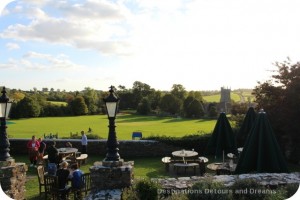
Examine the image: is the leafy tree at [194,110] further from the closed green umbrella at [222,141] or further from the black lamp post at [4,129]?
the black lamp post at [4,129]

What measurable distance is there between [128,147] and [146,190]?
11.3 m

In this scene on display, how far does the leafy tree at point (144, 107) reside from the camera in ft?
172

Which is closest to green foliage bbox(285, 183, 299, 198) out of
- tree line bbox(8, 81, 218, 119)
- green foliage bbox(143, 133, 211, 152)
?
green foliage bbox(143, 133, 211, 152)

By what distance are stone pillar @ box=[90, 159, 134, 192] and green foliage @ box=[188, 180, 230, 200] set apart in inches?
64.3

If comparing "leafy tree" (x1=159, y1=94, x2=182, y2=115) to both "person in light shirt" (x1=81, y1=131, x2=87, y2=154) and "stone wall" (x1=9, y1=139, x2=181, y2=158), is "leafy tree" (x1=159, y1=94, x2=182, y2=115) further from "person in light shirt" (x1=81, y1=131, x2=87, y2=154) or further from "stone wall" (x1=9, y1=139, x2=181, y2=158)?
"person in light shirt" (x1=81, y1=131, x2=87, y2=154)

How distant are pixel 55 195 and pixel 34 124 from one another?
28995 mm

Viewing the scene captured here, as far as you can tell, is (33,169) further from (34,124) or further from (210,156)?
(34,124)

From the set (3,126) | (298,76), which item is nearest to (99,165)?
(3,126)

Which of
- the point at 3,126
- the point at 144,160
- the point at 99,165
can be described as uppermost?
the point at 3,126

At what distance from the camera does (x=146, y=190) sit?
718 centimetres

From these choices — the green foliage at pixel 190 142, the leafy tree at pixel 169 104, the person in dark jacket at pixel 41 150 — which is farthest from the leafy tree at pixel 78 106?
the person in dark jacket at pixel 41 150

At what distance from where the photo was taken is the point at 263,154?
9914 millimetres

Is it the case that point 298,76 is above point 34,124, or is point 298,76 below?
above

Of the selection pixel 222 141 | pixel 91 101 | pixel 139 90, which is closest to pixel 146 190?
pixel 222 141
